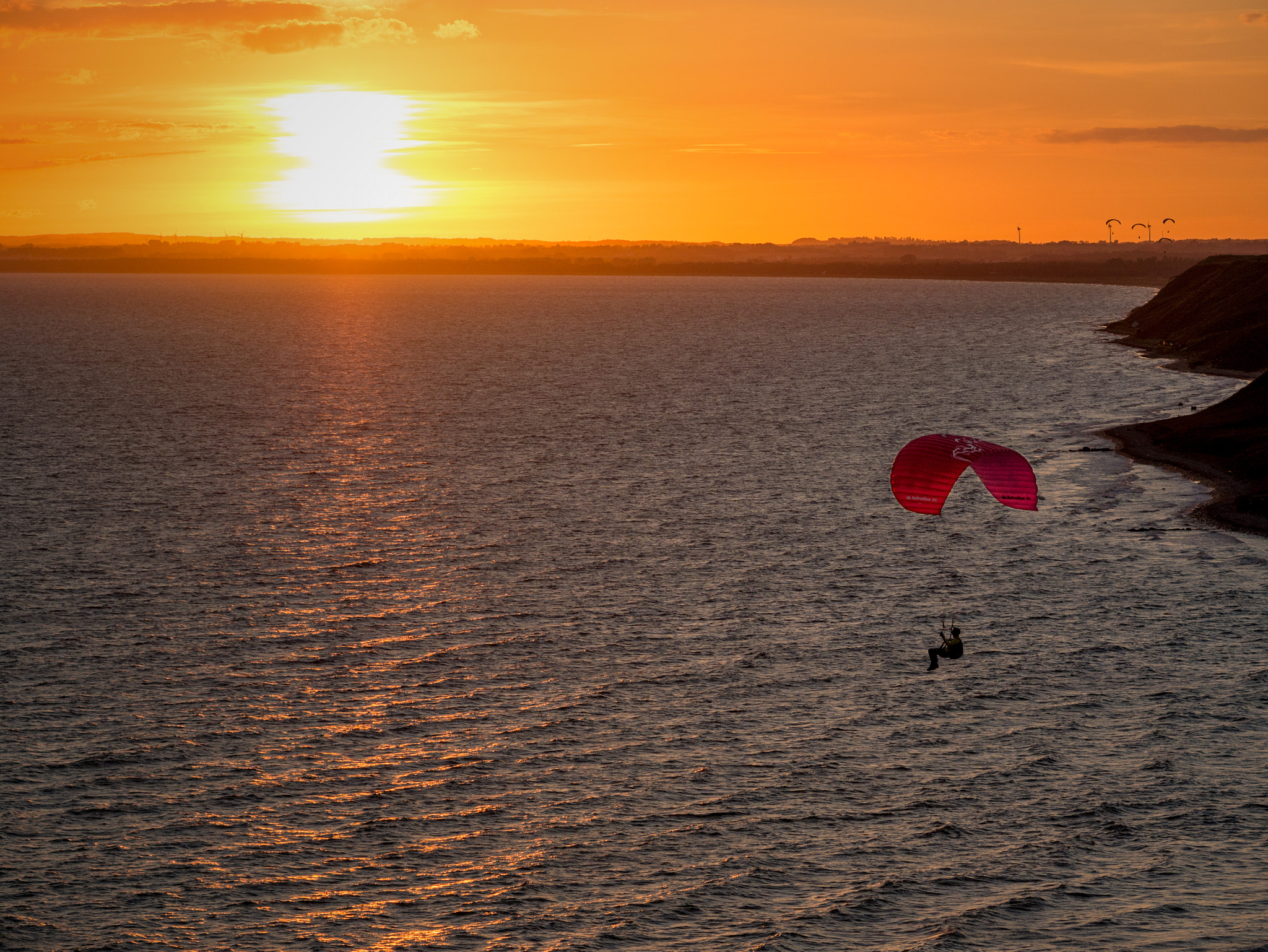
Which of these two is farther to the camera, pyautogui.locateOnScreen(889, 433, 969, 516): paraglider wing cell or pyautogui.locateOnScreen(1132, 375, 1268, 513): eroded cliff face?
pyautogui.locateOnScreen(1132, 375, 1268, 513): eroded cliff face

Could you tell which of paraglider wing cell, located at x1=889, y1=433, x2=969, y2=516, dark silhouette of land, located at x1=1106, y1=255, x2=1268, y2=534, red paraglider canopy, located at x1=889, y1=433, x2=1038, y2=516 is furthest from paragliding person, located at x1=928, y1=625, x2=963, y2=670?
dark silhouette of land, located at x1=1106, y1=255, x2=1268, y2=534

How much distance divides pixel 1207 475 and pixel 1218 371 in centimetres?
5623

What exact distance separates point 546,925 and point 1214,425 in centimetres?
7096

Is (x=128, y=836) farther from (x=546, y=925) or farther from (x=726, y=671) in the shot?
(x=726, y=671)

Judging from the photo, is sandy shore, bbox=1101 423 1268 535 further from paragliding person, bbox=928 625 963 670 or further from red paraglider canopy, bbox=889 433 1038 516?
red paraglider canopy, bbox=889 433 1038 516

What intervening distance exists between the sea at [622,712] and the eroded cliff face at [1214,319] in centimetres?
5593

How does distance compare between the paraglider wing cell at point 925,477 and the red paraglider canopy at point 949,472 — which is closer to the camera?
the red paraglider canopy at point 949,472

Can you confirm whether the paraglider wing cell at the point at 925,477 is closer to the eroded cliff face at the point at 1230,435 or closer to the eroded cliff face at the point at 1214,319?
the eroded cliff face at the point at 1230,435

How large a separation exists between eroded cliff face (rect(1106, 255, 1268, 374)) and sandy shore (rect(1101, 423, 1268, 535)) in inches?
1513

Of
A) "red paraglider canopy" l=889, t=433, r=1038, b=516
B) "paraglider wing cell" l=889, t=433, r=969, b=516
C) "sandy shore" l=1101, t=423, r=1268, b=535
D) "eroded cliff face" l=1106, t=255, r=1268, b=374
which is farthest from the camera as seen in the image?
"eroded cliff face" l=1106, t=255, r=1268, b=374

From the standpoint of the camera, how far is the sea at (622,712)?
27562 millimetres

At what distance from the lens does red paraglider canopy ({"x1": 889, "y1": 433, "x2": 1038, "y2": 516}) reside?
3478 centimetres

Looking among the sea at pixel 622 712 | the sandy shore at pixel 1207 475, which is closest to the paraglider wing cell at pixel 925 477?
the sea at pixel 622 712

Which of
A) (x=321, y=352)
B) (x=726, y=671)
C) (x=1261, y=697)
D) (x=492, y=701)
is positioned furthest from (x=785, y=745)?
(x=321, y=352)
